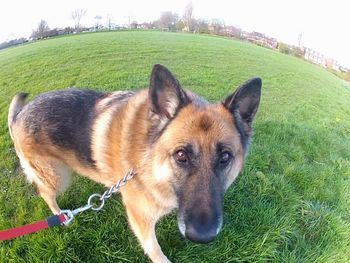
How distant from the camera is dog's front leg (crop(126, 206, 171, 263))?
284cm

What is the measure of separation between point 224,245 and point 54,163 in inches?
75.5

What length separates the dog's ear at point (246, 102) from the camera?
2.46 m

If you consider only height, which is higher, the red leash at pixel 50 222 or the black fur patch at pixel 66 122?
the black fur patch at pixel 66 122

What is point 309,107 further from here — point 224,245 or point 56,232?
point 56,232

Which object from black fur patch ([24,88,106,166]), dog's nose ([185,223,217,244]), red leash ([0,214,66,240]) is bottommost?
red leash ([0,214,66,240])

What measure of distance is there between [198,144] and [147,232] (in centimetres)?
113

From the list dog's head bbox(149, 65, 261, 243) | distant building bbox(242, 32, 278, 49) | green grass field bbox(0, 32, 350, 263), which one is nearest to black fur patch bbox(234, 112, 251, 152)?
dog's head bbox(149, 65, 261, 243)

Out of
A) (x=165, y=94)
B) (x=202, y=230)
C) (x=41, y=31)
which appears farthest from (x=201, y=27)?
(x=202, y=230)

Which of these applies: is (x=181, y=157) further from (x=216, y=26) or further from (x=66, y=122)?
(x=216, y=26)

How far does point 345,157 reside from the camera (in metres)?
5.77

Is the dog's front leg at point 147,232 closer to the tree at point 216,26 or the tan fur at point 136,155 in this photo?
the tan fur at point 136,155

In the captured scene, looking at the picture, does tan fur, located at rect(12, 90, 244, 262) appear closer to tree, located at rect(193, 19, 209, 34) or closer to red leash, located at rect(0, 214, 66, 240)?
red leash, located at rect(0, 214, 66, 240)

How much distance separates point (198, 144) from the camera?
2.27 meters

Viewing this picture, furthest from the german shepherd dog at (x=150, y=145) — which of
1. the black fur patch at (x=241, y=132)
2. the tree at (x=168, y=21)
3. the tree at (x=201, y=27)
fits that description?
the tree at (x=201, y=27)
